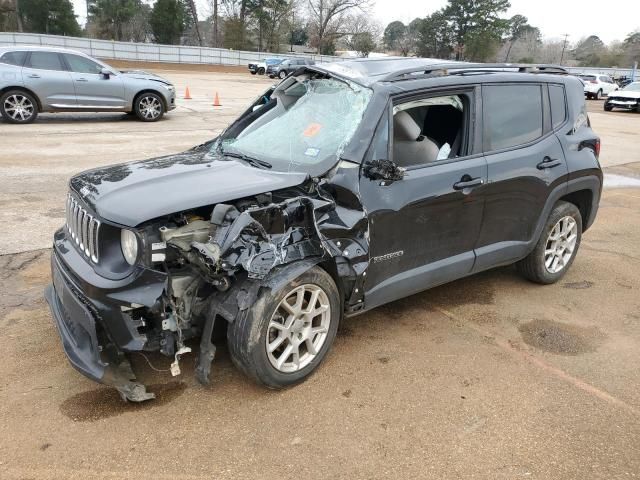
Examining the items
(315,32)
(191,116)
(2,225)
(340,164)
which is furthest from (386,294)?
(315,32)

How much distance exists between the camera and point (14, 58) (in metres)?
12.3

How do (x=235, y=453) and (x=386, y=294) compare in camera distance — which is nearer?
(x=235, y=453)

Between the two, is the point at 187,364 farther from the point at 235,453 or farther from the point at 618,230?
the point at 618,230

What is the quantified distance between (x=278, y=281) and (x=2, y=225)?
14.1ft

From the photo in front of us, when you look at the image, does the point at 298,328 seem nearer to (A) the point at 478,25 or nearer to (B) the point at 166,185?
(B) the point at 166,185

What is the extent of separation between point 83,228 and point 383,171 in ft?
5.88

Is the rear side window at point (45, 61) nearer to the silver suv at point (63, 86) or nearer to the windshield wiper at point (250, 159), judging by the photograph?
the silver suv at point (63, 86)

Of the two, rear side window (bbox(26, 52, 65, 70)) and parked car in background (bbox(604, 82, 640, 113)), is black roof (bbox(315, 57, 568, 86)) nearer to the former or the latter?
rear side window (bbox(26, 52, 65, 70))

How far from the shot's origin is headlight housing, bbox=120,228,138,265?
2.84 m

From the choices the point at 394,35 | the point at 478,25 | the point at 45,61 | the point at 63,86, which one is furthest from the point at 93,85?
the point at 394,35

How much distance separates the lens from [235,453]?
2.66 meters

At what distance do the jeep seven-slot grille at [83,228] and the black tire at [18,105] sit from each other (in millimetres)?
10836

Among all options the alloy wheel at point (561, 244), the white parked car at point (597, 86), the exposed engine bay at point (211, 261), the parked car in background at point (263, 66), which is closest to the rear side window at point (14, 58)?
the exposed engine bay at point (211, 261)

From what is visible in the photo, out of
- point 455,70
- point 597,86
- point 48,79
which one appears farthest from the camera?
point 597,86
